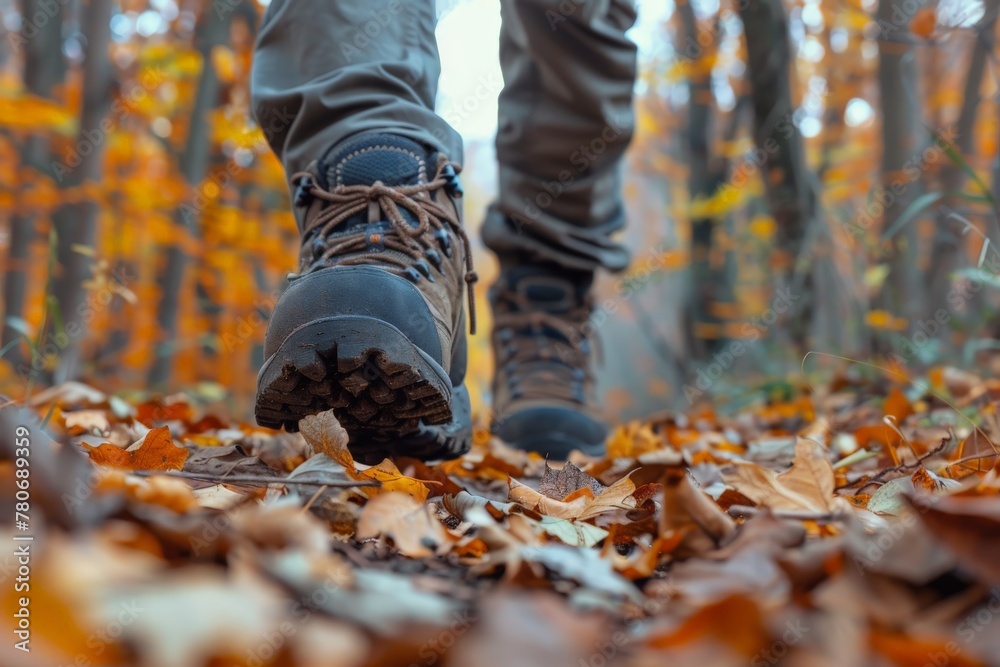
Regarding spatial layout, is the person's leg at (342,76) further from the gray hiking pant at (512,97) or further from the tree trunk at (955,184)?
the tree trunk at (955,184)

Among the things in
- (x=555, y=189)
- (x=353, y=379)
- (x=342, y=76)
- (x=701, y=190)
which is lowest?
(x=353, y=379)

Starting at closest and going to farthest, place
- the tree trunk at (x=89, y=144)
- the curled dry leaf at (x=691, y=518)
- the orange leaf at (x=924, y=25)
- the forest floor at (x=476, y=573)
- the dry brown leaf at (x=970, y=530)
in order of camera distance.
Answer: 1. the forest floor at (x=476, y=573)
2. the dry brown leaf at (x=970, y=530)
3. the curled dry leaf at (x=691, y=518)
4. the orange leaf at (x=924, y=25)
5. the tree trunk at (x=89, y=144)

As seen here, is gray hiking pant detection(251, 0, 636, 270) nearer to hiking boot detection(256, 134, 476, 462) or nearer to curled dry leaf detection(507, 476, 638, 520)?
hiking boot detection(256, 134, 476, 462)

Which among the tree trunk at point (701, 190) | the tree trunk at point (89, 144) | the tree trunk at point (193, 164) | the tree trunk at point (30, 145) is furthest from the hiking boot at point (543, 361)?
the tree trunk at point (701, 190)

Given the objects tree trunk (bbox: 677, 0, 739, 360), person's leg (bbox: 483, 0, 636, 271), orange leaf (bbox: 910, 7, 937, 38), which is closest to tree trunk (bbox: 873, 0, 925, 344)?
orange leaf (bbox: 910, 7, 937, 38)

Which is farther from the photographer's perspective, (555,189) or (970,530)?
(555,189)

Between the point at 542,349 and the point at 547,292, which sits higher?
the point at 547,292

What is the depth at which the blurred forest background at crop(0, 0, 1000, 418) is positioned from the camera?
3232 millimetres

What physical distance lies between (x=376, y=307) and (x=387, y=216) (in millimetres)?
230

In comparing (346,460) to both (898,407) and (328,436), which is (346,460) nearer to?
(328,436)

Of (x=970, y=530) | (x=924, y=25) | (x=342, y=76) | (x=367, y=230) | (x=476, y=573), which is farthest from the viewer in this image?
(x=924, y=25)

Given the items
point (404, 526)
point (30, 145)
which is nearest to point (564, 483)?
point (404, 526)

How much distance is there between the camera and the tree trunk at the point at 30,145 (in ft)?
12.3

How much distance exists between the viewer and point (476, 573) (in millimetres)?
751
